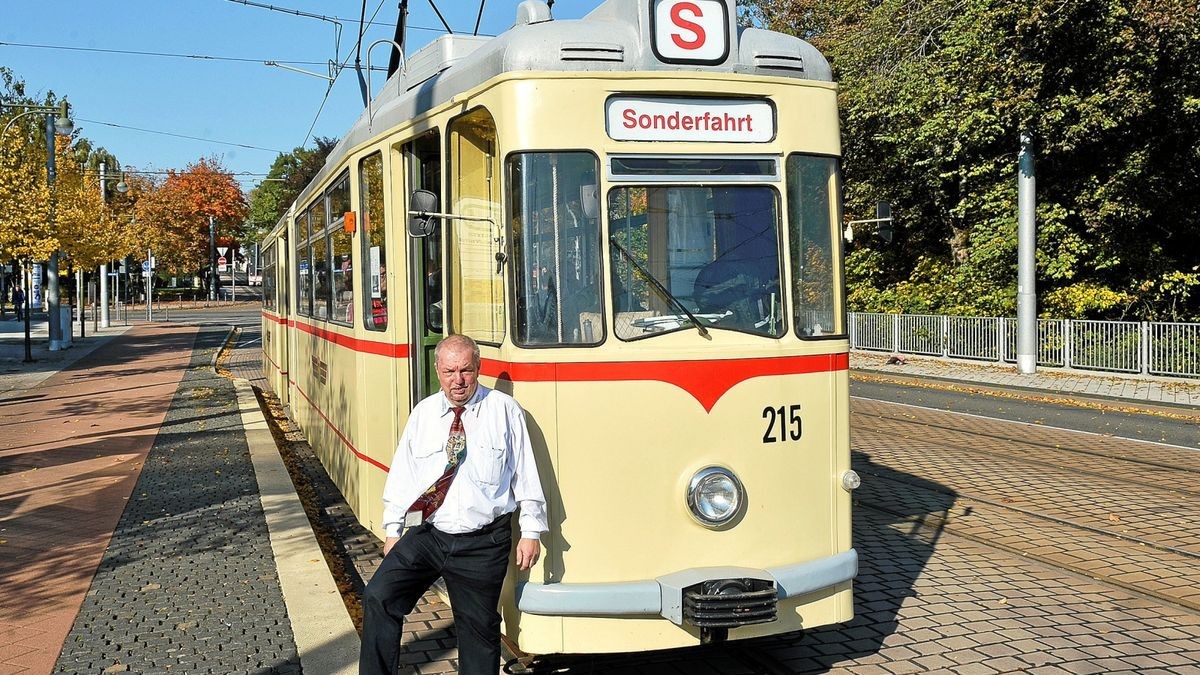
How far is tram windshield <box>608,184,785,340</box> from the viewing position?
4.91m

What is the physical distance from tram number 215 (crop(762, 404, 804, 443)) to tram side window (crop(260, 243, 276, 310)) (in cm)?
1360

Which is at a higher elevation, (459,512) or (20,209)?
(20,209)

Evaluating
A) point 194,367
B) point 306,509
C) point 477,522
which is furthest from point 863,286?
point 477,522

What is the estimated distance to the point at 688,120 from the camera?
4973mm

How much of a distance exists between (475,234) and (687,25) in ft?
4.54

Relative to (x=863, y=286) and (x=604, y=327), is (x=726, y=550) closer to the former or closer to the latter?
(x=604, y=327)

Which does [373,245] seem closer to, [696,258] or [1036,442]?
[696,258]

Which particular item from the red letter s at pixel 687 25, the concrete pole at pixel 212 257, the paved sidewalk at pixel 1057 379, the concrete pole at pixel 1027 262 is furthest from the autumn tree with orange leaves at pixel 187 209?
the red letter s at pixel 687 25

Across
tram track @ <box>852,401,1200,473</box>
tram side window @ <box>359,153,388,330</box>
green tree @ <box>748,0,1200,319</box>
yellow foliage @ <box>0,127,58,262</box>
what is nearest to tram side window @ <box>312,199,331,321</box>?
tram side window @ <box>359,153,388,330</box>

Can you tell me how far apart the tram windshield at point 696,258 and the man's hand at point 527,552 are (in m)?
1.01

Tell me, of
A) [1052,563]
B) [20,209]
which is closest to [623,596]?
[1052,563]

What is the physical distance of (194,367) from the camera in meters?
26.1

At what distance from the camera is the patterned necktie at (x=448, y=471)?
436cm

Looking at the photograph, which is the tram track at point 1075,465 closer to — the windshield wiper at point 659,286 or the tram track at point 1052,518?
the tram track at point 1052,518
